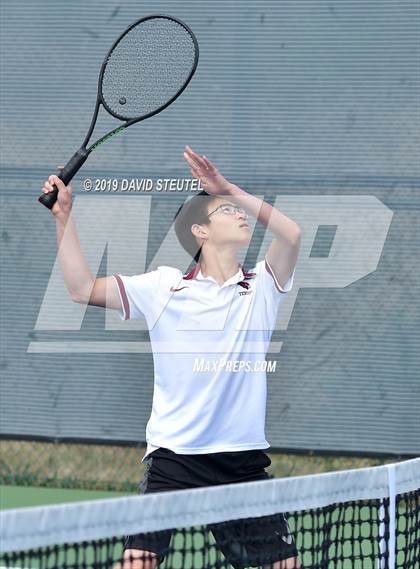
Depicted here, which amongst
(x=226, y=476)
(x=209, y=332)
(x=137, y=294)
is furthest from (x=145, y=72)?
(x=226, y=476)

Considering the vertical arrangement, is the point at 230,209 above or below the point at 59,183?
above

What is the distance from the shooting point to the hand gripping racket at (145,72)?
478cm

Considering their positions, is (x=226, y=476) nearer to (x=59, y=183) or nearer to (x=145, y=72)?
(x=59, y=183)

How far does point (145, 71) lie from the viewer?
4.93 m

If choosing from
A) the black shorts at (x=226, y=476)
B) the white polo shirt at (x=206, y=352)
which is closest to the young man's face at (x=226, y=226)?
the white polo shirt at (x=206, y=352)

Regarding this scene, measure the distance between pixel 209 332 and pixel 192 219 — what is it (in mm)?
536

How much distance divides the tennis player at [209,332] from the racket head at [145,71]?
91 centimetres

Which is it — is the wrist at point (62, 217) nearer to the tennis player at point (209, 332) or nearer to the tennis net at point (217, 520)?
the tennis player at point (209, 332)

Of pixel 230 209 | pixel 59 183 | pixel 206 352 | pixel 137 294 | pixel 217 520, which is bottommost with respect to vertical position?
pixel 217 520

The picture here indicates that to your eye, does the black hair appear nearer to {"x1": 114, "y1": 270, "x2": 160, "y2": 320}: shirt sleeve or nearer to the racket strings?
{"x1": 114, "y1": 270, "x2": 160, "y2": 320}: shirt sleeve

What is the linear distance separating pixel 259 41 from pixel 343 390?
1678 mm

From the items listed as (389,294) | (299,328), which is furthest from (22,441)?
(389,294)

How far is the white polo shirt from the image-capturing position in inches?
144

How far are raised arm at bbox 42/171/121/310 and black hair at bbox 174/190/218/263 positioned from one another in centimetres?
41
